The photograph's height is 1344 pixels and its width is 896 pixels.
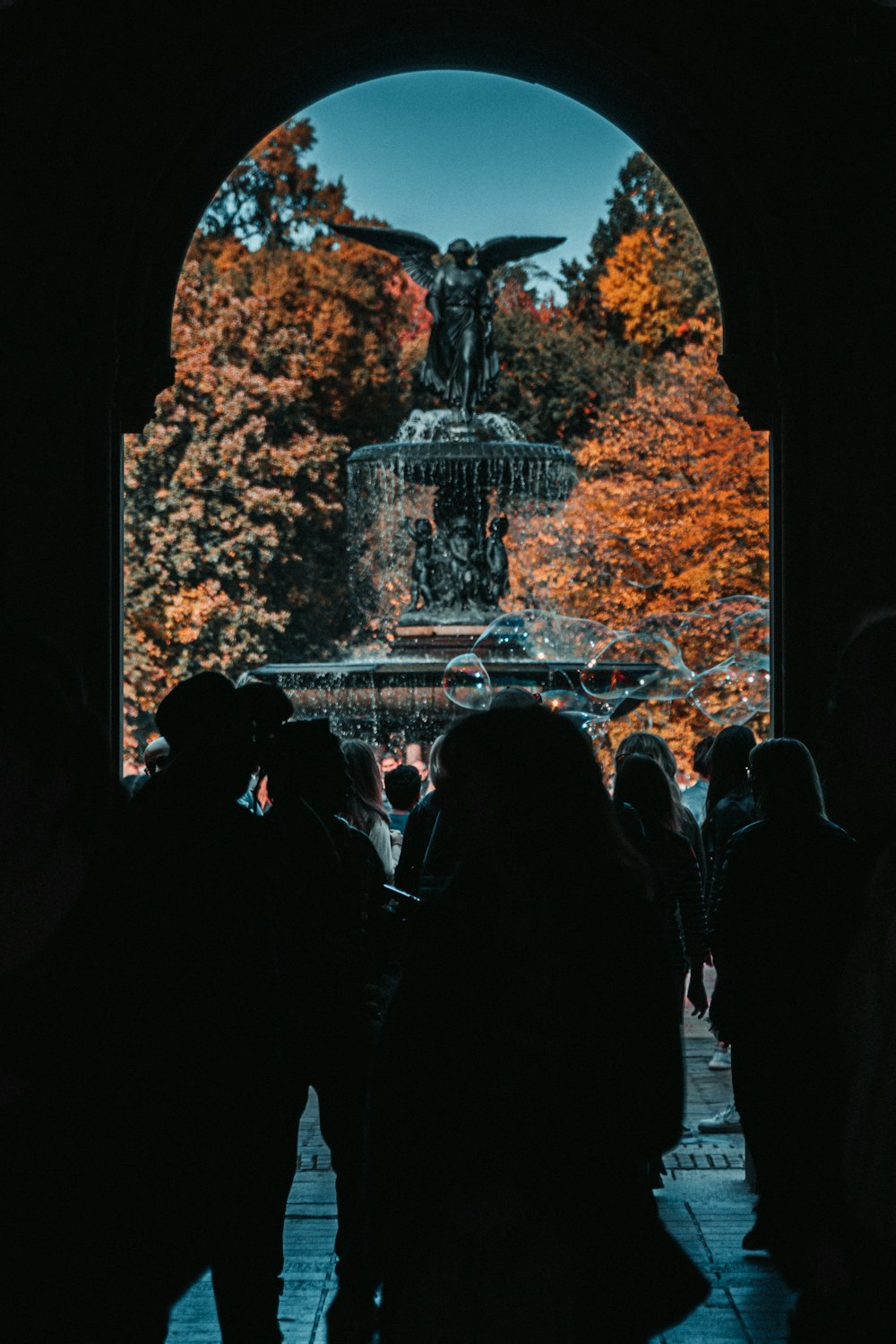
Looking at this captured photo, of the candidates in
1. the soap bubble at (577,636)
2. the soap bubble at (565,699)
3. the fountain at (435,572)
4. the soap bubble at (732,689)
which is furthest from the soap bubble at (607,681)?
the soap bubble at (577,636)

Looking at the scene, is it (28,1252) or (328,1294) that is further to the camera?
(328,1294)

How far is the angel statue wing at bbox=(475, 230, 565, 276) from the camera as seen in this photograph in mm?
15820

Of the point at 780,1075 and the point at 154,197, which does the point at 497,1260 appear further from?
the point at 154,197

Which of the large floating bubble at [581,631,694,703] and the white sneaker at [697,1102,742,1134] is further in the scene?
the large floating bubble at [581,631,694,703]

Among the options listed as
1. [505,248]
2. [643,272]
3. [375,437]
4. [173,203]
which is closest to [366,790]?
[173,203]

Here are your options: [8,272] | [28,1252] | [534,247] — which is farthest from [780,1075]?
[534,247]

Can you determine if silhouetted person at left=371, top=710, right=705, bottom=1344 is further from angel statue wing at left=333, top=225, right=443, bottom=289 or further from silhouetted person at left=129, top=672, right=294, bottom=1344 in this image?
angel statue wing at left=333, top=225, right=443, bottom=289

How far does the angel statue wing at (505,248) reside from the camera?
15.8m

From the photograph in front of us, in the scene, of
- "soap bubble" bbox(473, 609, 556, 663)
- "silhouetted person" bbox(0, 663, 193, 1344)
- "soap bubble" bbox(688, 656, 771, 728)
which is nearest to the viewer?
"silhouetted person" bbox(0, 663, 193, 1344)

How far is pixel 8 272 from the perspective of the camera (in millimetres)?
5961

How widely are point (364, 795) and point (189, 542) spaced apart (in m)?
24.2

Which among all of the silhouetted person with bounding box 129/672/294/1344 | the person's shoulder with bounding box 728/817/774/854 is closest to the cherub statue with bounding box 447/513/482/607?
the silhouetted person with bounding box 129/672/294/1344

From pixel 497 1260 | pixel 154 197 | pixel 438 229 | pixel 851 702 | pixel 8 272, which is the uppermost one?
pixel 438 229

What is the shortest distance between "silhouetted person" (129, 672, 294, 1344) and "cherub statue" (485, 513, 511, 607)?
12.6 meters
